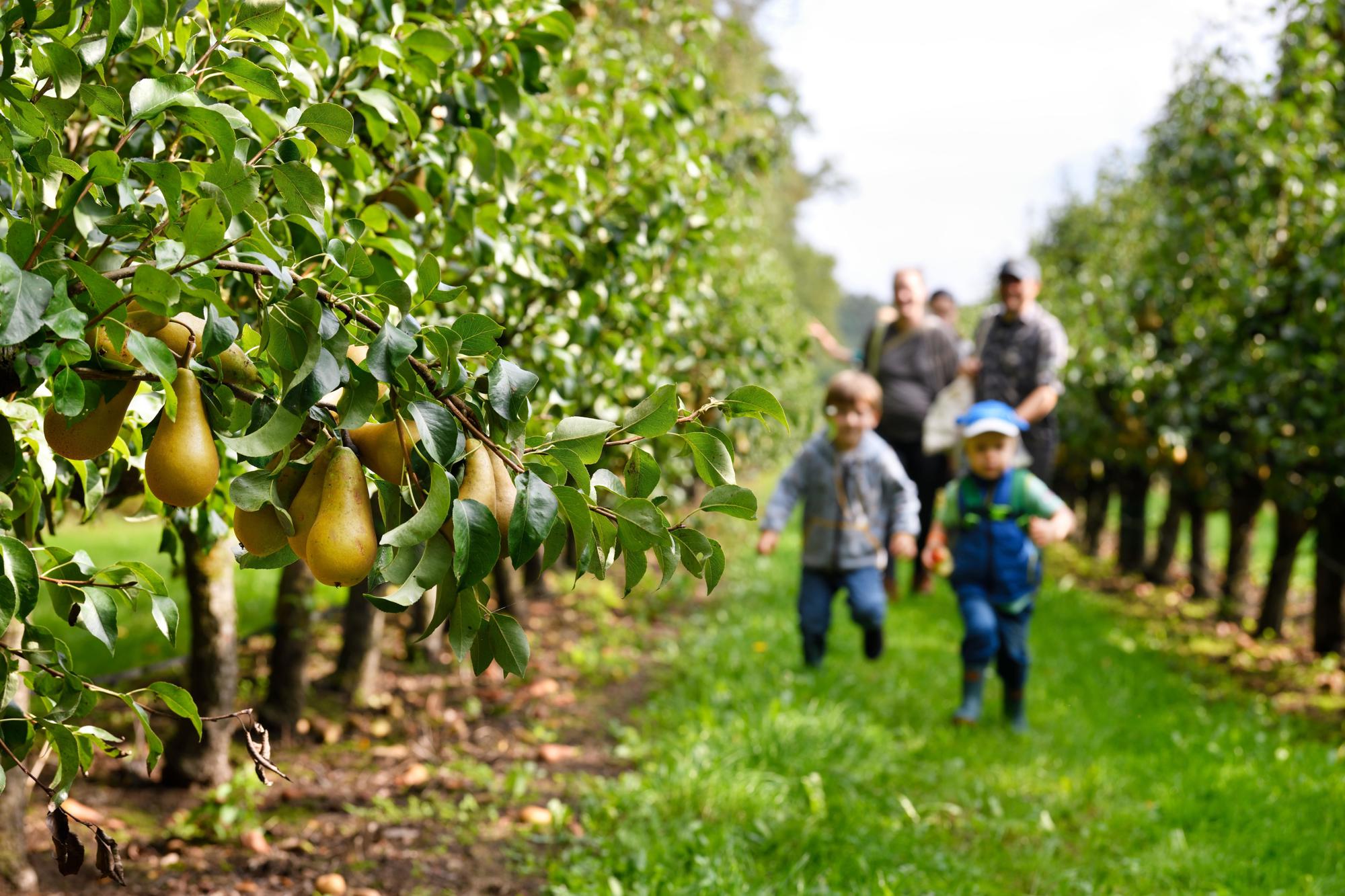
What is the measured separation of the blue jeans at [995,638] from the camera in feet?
13.9

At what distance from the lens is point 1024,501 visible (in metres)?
4.39

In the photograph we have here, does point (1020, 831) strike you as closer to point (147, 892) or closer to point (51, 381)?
point (147, 892)

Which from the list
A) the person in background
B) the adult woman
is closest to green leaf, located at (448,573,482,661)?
the adult woman

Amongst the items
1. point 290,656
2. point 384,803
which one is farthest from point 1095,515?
point 384,803

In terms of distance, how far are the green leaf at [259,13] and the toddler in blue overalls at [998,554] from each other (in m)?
3.54

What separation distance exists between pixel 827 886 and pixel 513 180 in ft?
6.42

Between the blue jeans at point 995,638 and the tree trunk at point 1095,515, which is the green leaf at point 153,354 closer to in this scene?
the blue jeans at point 995,638

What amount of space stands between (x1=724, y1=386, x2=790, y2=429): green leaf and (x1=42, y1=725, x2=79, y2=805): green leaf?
0.94 m

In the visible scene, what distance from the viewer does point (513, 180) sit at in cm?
216

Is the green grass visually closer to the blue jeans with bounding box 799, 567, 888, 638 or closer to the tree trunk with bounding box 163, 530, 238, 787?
the tree trunk with bounding box 163, 530, 238, 787

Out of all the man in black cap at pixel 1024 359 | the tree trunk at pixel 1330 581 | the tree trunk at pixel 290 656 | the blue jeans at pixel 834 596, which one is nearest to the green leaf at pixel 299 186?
Result: the tree trunk at pixel 290 656

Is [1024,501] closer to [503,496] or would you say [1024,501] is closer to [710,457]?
[710,457]

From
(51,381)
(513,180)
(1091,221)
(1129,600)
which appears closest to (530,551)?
(51,381)

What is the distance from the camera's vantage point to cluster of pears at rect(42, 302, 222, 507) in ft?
3.81
